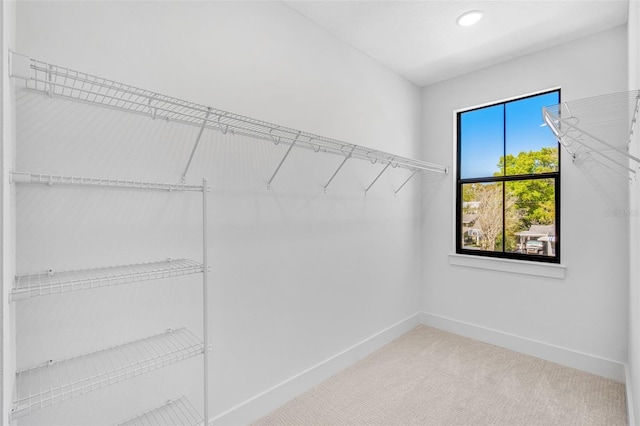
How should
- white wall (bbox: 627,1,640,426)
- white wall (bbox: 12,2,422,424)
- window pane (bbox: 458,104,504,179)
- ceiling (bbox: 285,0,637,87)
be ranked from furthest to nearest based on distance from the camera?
1. window pane (bbox: 458,104,504,179)
2. ceiling (bbox: 285,0,637,87)
3. white wall (bbox: 627,1,640,426)
4. white wall (bbox: 12,2,422,424)

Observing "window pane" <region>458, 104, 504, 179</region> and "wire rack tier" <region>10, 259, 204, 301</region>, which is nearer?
"wire rack tier" <region>10, 259, 204, 301</region>

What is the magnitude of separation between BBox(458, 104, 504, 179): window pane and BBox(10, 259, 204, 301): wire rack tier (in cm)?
271

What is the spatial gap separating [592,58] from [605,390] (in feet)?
7.71

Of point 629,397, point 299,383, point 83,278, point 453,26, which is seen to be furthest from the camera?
point 453,26

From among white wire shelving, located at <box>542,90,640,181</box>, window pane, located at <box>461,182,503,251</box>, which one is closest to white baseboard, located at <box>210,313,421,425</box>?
window pane, located at <box>461,182,503,251</box>

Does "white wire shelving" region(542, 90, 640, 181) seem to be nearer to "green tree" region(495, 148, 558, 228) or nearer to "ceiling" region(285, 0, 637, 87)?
"green tree" region(495, 148, 558, 228)

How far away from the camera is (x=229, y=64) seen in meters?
1.71

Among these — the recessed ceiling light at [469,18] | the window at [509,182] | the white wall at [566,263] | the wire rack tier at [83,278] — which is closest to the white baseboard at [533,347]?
the white wall at [566,263]

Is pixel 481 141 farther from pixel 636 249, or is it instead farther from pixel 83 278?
pixel 83 278

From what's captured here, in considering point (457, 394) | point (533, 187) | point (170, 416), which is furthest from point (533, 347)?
point (170, 416)

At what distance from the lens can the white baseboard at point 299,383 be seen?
5.74ft

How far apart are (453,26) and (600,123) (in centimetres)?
114

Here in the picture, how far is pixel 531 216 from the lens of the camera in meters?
2.71

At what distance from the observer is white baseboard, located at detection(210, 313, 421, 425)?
175cm
